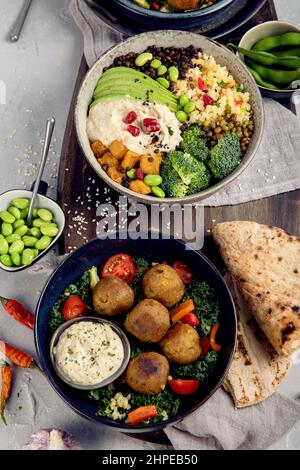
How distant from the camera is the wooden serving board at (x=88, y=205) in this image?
3.71 metres

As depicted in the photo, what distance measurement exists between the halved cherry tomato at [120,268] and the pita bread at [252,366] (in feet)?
2.10

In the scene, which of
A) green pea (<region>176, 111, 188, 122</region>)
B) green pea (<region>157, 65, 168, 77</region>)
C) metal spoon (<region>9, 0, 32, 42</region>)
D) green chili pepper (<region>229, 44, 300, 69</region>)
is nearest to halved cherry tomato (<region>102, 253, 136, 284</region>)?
green pea (<region>176, 111, 188, 122</region>)

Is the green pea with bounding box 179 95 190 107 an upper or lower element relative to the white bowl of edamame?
upper

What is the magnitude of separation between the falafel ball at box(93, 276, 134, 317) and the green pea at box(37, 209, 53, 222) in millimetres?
556

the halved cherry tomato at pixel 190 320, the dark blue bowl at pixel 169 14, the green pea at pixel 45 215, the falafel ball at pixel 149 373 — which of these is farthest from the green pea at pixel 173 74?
the falafel ball at pixel 149 373

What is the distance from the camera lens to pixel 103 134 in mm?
3629

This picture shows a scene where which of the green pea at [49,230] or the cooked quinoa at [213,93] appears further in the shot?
the cooked quinoa at [213,93]

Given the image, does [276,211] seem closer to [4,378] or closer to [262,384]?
[262,384]

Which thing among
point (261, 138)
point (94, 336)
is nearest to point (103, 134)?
point (261, 138)

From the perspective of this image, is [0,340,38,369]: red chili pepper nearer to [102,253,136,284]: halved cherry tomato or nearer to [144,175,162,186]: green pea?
[102,253,136,284]: halved cherry tomato

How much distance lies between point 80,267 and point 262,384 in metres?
1.21

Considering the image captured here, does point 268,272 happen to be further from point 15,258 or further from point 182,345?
point 15,258

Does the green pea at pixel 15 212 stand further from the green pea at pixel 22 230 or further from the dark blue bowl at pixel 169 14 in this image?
the dark blue bowl at pixel 169 14

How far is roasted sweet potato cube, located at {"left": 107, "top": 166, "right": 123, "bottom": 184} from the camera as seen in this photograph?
356 cm
